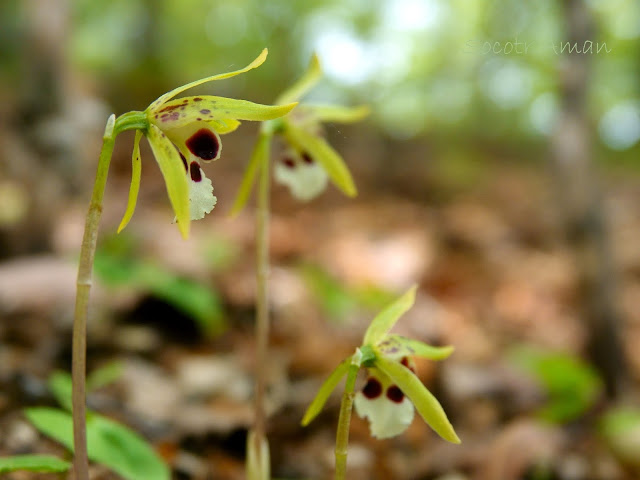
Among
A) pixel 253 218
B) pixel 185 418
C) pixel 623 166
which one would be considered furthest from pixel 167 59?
pixel 623 166

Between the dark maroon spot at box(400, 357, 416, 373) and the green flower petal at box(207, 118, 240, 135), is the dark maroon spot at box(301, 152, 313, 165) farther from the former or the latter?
the dark maroon spot at box(400, 357, 416, 373)

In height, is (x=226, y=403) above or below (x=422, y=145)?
below

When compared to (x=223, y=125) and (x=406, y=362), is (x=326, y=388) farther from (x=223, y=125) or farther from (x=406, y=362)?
(x=223, y=125)

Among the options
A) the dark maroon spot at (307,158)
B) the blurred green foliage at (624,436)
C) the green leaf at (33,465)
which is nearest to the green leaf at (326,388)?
the green leaf at (33,465)

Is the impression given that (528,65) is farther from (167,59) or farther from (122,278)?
(167,59)

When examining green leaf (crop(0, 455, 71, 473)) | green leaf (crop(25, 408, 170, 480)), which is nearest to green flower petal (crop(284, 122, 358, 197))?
green leaf (crop(25, 408, 170, 480))

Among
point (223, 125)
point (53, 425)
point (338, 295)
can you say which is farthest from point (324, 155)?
point (338, 295)

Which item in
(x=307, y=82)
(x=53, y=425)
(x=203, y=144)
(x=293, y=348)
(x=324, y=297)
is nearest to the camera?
(x=203, y=144)
